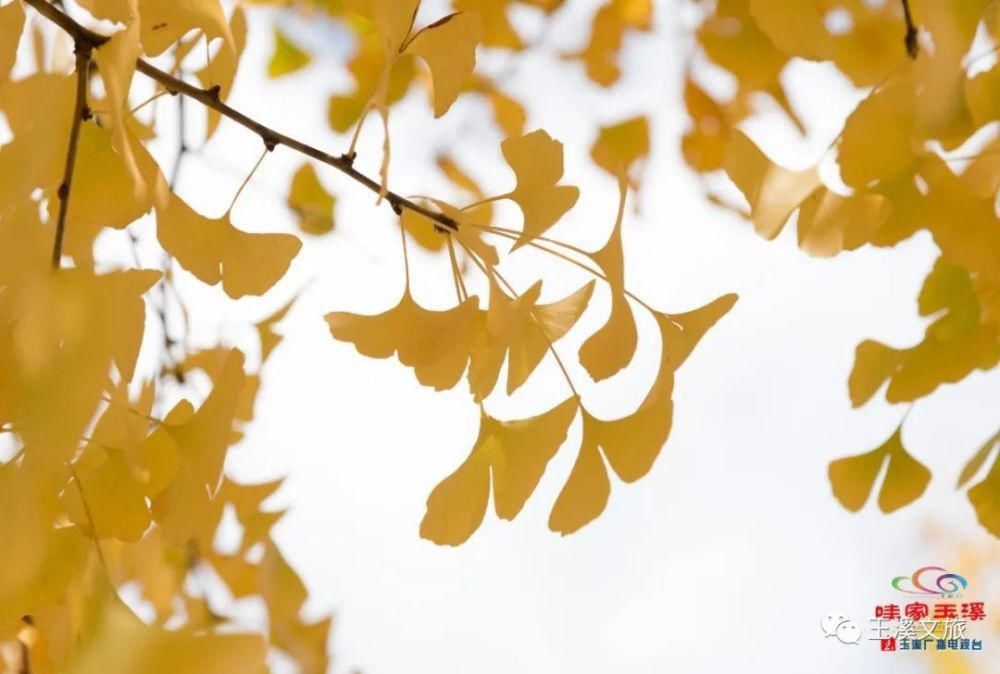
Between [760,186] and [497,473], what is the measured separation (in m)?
0.13

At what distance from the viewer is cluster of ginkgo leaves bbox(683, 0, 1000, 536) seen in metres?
0.31

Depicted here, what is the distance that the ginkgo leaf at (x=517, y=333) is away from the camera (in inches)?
11.3

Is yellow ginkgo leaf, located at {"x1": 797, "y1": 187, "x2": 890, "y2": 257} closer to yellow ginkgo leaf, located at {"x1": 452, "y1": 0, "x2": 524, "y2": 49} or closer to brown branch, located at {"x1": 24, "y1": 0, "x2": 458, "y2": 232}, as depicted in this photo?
brown branch, located at {"x1": 24, "y1": 0, "x2": 458, "y2": 232}

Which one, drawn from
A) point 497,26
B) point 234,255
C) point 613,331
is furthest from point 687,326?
point 497,26

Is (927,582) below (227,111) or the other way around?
below

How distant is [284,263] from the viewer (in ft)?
0.99

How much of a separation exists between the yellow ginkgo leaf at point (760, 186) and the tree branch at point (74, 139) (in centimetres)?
19

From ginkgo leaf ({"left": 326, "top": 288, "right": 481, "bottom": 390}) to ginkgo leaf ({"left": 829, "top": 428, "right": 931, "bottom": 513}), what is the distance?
198mm

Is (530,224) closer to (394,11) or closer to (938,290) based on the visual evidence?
(394,11)

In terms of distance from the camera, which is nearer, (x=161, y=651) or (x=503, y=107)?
(x=161, y=651)

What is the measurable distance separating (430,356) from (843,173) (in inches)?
5.9

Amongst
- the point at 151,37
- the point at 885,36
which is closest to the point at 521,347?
the point at 151,37

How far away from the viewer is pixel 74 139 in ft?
0.77

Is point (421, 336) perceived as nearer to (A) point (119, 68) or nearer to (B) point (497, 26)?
(A) point (119, 68)
